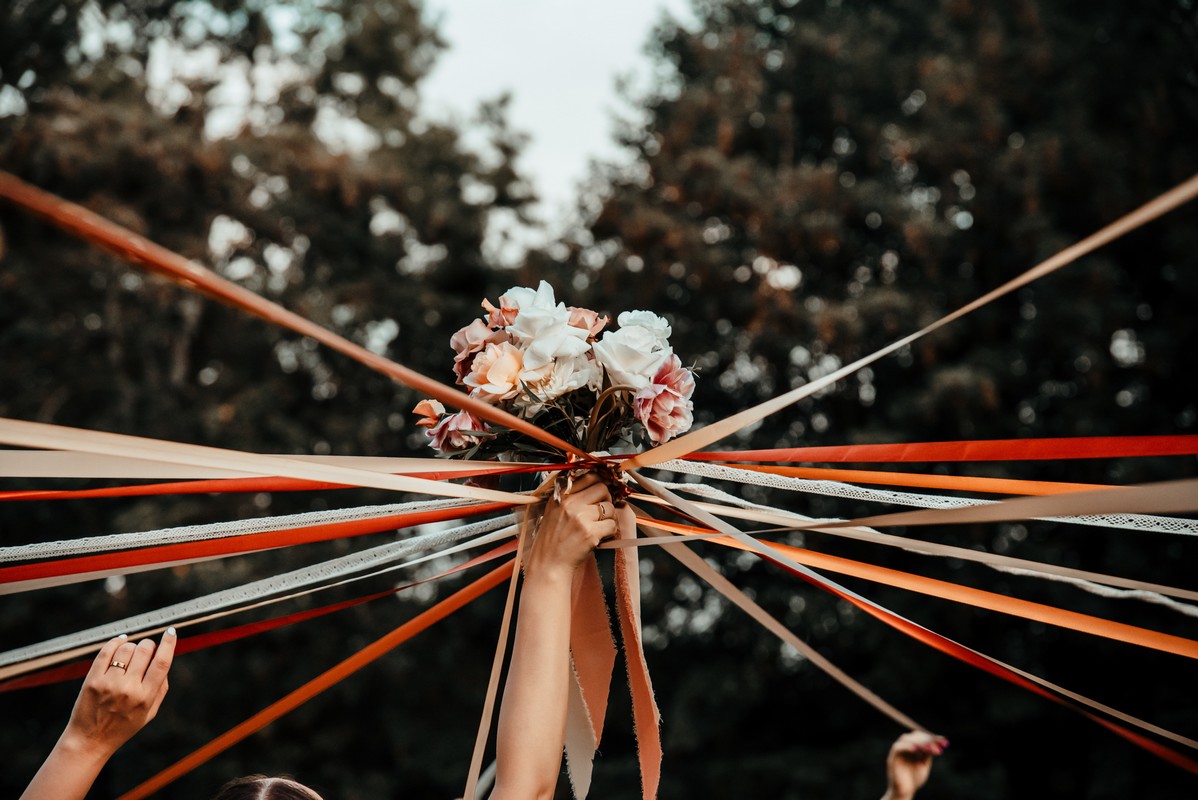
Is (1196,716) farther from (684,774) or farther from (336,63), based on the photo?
(336,63)

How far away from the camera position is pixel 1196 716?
31.0ft

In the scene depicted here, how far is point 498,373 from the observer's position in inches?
83.7

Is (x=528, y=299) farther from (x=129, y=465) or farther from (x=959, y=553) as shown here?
(x=959, y=553)

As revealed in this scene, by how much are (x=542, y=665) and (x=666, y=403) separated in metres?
0.66

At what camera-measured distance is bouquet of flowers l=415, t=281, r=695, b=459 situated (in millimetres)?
2121

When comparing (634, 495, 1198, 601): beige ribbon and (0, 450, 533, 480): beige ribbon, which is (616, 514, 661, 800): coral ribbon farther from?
(0, 450, 533, 480): beige ribbon

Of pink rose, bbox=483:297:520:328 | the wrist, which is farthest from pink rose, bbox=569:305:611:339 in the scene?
the wrist

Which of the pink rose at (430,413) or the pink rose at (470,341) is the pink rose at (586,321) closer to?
the pink rose at (470,341)

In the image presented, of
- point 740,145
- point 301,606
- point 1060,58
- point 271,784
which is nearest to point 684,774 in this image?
point 301,606

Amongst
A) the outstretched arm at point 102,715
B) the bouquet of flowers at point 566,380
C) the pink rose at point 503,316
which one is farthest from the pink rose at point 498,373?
the outstretched arm at point 102,715

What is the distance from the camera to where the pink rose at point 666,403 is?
2117mm

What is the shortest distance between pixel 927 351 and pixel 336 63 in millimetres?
10041

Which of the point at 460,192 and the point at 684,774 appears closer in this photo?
the point at 684,774

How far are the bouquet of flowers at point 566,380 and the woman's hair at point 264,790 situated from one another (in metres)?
0.75
